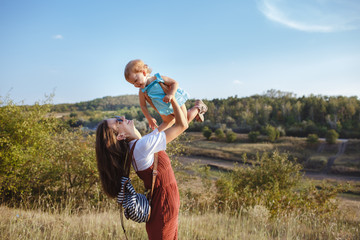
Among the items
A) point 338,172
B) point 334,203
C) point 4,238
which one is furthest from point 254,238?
point 338,172

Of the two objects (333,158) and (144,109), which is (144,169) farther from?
(333,158)

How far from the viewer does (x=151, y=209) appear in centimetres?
189

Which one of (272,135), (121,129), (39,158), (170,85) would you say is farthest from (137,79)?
(272,135)

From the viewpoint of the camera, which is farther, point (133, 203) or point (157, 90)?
point (157, 90)

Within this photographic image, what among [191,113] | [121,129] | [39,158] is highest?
[191,113]

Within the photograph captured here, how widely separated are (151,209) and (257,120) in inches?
2790

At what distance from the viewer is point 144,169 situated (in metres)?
1.85

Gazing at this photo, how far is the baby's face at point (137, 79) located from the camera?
8.22 feet

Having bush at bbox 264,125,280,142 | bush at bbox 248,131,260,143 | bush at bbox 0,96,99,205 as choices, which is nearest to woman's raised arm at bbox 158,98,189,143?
bush at bbox 0,96,99,205

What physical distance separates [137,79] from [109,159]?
972mm

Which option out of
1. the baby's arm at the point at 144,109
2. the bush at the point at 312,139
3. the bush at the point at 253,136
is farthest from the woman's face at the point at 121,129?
the bush at the point at 253,136

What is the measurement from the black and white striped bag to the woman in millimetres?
69

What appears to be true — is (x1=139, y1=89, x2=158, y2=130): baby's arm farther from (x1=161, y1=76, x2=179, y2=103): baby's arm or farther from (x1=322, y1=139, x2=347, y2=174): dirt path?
(x1=322, y1=139, x2=347, y2=174): dirt path

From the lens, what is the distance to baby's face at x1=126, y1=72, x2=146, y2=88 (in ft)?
8.22
